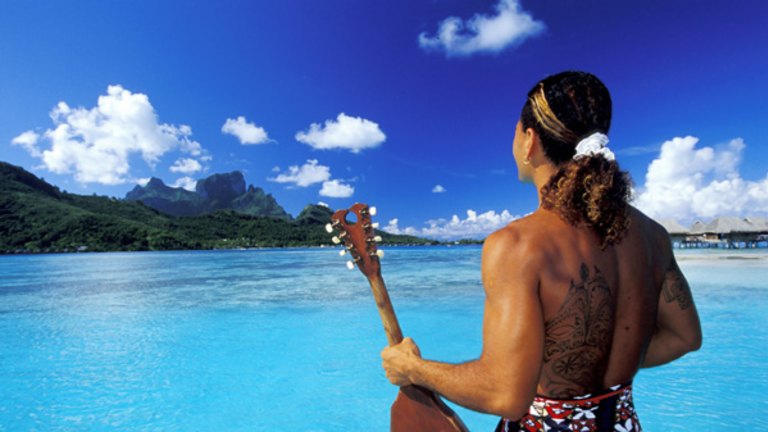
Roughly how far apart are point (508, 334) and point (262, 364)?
26.9 ft

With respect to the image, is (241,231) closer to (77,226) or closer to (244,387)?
(77,226)

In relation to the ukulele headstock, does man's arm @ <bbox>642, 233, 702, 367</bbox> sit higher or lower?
lower

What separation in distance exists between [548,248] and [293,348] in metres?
9.07

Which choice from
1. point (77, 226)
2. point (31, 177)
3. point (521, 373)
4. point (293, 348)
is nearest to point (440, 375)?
point (521, 373)

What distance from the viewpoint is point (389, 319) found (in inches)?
62.7

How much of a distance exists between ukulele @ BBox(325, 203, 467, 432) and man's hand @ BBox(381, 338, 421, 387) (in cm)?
12

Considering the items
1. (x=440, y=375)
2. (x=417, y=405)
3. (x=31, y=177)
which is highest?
(x=31, y=177)

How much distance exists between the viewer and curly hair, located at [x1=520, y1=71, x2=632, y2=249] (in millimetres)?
1114

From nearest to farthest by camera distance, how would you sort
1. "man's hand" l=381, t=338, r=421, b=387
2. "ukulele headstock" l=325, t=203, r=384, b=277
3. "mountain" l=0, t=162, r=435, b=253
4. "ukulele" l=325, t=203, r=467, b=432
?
"man's hand" l=381, t=338, r=421, b=387
"ukulele" l=325, t=203, r=467, b=432
"ukulele headstock" l=325, t=203, r=384, b=277
"mountain" l=0, t=162, r=435, b=253

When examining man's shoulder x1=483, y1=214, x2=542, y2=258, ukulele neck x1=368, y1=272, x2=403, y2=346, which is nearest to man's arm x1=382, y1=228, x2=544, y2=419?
man's shoulder x1=483, y1=214, x2=542, y2=258

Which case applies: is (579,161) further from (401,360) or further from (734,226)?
(734,226)

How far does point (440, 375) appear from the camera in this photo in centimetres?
117

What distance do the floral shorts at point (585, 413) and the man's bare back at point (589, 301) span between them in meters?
0.03

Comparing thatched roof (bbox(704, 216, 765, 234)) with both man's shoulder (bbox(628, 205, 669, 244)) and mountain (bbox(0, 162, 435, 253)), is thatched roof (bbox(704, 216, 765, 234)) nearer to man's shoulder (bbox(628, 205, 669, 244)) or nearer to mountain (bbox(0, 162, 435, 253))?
mountain (bbox(0, 162, 435, 253))
